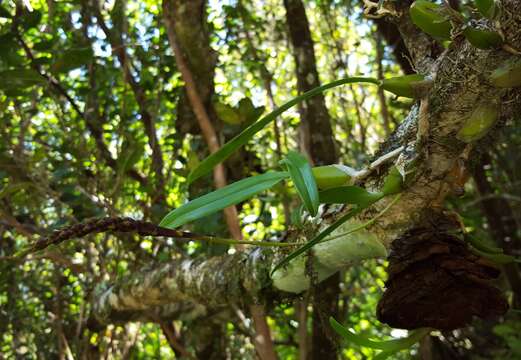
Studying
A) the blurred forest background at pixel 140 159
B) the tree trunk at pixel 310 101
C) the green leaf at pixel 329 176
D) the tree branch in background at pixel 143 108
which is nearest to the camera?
the green leaf at pixel 329 176

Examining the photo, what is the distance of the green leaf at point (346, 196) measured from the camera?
0.49m

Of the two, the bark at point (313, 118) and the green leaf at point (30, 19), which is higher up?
the green leaf at point (30, 19)

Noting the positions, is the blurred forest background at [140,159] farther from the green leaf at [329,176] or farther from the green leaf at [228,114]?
the green leaf at [329,176]

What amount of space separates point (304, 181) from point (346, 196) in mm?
40

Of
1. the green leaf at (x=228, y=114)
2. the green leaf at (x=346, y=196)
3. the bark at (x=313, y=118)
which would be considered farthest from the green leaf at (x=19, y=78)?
the green leaf at (x=346, y=196)

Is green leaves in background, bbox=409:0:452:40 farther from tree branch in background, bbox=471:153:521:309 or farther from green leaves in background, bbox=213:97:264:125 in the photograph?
tree branch in background, bbox=471:153:521:309

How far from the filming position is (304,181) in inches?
19.0

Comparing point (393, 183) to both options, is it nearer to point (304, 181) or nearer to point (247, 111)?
point (304, 181)

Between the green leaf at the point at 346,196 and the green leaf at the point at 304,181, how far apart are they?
0.05 ft

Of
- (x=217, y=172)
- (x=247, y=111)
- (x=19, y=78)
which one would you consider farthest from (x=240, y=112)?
(x=19, y=78)

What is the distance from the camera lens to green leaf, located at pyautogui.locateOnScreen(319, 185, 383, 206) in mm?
485

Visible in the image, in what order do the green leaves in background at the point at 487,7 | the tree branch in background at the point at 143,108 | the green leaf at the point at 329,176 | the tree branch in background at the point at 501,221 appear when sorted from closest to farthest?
the green leaves in background at the point at 487,7, the green leaf at the point at 329,176, the tree branch in background at the point at 143,108, the tree branch in background at the point at 501,221

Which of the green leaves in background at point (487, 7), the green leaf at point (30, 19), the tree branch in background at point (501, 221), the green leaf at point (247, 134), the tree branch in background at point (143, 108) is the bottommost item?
the tree branch in background at point (501, 221)

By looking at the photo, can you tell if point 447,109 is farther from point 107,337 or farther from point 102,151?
point 107,337
